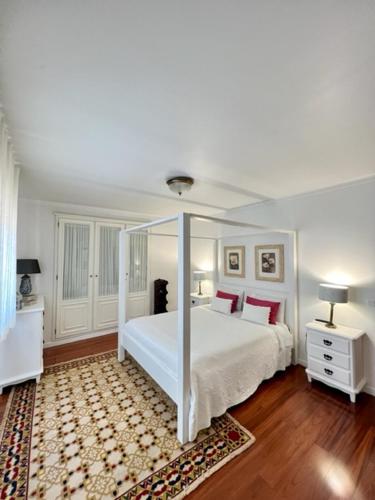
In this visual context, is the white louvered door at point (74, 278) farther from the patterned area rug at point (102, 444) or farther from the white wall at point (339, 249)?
the white wall at point (339, 249)

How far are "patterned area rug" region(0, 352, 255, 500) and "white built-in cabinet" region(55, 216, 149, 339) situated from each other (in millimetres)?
1405

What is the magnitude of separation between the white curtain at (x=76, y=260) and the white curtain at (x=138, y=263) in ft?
2.96

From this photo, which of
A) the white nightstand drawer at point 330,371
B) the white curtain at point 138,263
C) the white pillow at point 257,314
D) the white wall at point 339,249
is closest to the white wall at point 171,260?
the white curtain at point 138,263

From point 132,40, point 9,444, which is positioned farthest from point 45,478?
point 132,40

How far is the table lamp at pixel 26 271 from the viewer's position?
10.2 feet

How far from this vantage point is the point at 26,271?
3135mm

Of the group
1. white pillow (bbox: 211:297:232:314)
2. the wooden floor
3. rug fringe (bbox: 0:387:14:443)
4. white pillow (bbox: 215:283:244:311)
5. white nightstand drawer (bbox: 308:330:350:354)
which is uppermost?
white pillow (bbox: 215:283:244:311)

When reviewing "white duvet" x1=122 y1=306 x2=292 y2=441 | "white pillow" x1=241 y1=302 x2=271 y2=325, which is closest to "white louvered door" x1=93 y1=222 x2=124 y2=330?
"white duvet" x1=122 y1=306 x2=292 y2=441

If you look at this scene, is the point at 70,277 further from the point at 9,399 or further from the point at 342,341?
the point at 342,341

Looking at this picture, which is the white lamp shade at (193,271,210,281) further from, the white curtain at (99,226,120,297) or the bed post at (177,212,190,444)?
the bed post at (177,212,190,444)

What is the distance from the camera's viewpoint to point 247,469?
5.08 feet

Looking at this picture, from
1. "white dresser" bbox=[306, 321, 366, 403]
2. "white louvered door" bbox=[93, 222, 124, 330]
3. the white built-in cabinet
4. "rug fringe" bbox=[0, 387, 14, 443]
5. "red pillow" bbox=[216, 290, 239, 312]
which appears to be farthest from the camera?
"white louvered door" bbox=[93, 222, 124, 330]

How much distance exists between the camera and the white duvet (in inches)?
74.8

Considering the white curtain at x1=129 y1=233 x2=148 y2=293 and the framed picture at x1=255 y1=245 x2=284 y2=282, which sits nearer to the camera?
the framed picture at x1=255 y1=245 x2=284 y2=282
